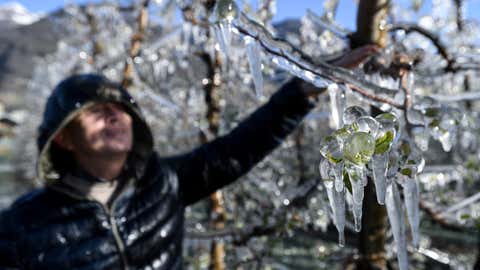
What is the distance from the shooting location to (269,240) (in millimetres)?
2914

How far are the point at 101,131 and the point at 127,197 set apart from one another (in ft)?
1.15

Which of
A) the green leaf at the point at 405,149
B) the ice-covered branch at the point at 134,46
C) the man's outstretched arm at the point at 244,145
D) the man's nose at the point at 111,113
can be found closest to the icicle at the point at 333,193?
the green leaf at the point at 405,149

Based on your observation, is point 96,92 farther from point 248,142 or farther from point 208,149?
point 248,142

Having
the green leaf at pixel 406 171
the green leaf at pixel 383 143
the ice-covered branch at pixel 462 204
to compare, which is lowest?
the ice-covered branch at pixel 462 204

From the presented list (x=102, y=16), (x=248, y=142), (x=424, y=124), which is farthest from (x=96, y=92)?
(x=102, y=16)

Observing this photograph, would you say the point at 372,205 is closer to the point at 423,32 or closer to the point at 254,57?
the point at 423,32

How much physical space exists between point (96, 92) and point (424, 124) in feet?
5.32

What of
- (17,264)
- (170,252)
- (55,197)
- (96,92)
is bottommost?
(170,252)

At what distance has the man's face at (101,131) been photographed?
6.88ft

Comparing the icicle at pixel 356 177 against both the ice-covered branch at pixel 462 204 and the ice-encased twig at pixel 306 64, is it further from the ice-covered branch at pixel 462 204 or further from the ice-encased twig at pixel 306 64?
the ice-covered branch at pixel 462 204

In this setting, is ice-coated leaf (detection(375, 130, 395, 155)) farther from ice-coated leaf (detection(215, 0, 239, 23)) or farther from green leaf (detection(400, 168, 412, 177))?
ice-coated leaf (detection(215, 0, 239, 23))

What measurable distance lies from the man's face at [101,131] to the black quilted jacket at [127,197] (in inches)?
2.7

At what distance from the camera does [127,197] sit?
84.8 inches

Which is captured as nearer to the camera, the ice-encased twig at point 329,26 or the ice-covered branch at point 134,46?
the ice-encased twig at point 329,26
